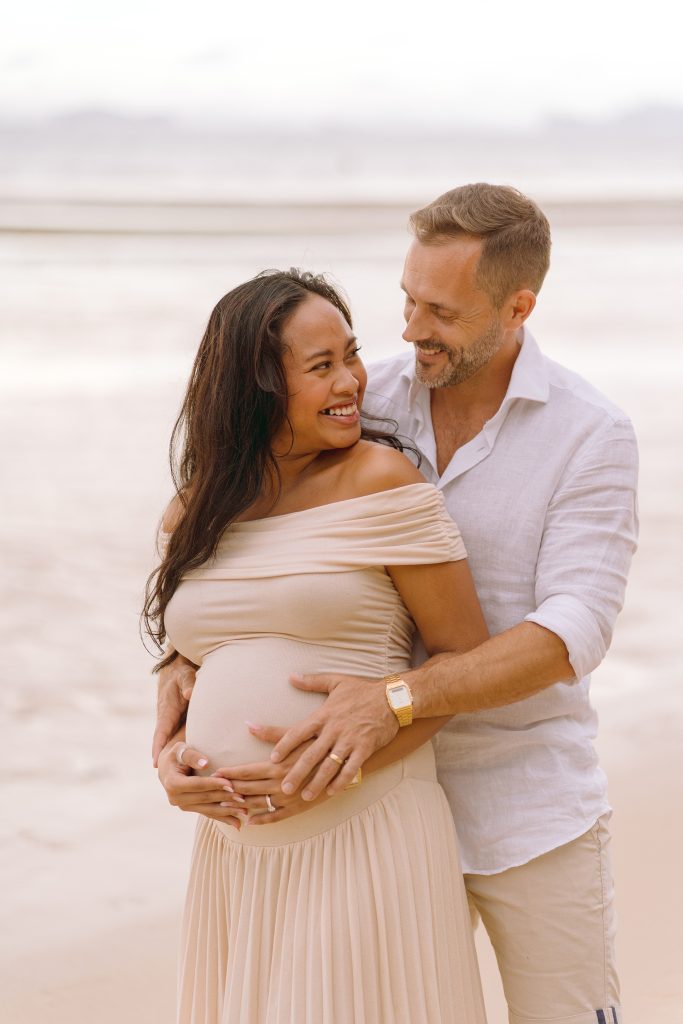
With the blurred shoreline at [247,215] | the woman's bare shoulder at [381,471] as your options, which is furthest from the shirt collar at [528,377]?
the blurred shoreline at [247,215]

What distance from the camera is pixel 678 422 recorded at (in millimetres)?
8438

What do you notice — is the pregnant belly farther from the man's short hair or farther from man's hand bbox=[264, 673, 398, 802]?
the man's short hair

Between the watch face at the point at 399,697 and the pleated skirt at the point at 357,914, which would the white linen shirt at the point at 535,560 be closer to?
the pleated skirt at the point at 357,914

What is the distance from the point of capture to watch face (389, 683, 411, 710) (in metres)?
2.09

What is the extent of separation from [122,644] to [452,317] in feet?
11.9

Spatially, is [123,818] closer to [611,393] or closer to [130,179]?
[611,393]

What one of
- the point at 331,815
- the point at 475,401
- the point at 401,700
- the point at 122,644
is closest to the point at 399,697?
the point at 401,700

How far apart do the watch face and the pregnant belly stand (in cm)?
10

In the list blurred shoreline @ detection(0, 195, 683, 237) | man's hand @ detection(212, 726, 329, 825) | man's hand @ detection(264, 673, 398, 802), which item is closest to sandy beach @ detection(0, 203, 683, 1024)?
man's hand @ detection(212, 726, 329, 825)

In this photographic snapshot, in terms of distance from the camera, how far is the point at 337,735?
81.1 inches

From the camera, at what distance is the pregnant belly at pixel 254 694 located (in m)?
2.14

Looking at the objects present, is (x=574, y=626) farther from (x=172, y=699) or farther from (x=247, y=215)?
(x=247, y=215)

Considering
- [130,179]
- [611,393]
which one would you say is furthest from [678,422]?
[130,179]

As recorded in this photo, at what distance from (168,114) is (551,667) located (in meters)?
18.7
